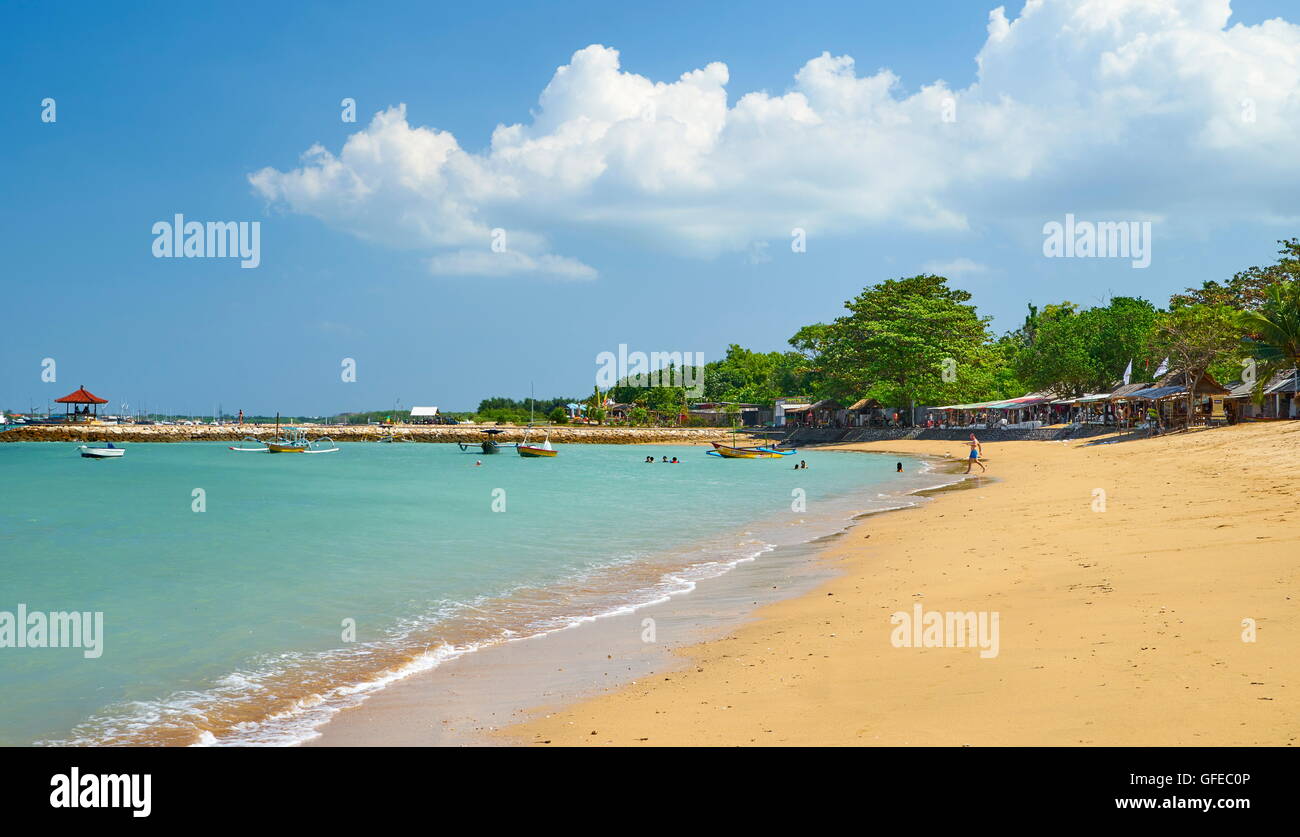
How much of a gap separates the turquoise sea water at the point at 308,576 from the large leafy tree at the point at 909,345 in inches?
1484

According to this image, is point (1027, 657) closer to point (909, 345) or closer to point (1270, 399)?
point (1270, 399)

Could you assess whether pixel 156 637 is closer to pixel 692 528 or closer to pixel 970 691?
pixel 970 691

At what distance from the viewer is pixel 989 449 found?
57.2 m

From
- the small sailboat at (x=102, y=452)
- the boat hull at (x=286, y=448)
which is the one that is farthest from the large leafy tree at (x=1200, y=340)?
the small sailboat at (x=102, y=452)

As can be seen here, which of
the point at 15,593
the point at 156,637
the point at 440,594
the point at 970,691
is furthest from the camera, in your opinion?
the point at 15,593

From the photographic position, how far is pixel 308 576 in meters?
16.4

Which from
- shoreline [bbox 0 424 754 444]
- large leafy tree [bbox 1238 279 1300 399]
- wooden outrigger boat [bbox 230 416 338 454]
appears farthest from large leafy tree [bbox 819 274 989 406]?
wooden outrigger boat [bbox 230 416 338 454]

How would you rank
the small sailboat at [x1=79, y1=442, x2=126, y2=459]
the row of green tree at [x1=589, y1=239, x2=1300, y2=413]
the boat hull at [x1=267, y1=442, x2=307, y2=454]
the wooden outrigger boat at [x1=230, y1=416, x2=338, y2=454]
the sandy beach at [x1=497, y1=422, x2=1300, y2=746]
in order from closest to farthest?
the sandy beach at [x1=497, y1=422, x2=1300, y2=746] → the row of green tree at [x1=589, y1=239, x2=1300, y2=413] → the small sailboat at [x1=79, y1=442, x2=126, y2=459] → the boat hull at [x1=267, y1=442, x2=307, y2=454] → the wooden outrigger boat at [x1=230, y1=416, x2=338, y2=454]

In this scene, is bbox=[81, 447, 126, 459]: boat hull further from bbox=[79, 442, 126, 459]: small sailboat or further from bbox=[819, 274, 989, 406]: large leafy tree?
bbox=[819, 274, 989, 406]: large leafy tree

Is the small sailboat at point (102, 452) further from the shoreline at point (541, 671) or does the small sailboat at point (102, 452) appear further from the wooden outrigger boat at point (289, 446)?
the shoreline at point (541, 671)

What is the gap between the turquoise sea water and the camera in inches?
334

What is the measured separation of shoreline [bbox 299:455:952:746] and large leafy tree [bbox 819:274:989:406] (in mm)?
66498
